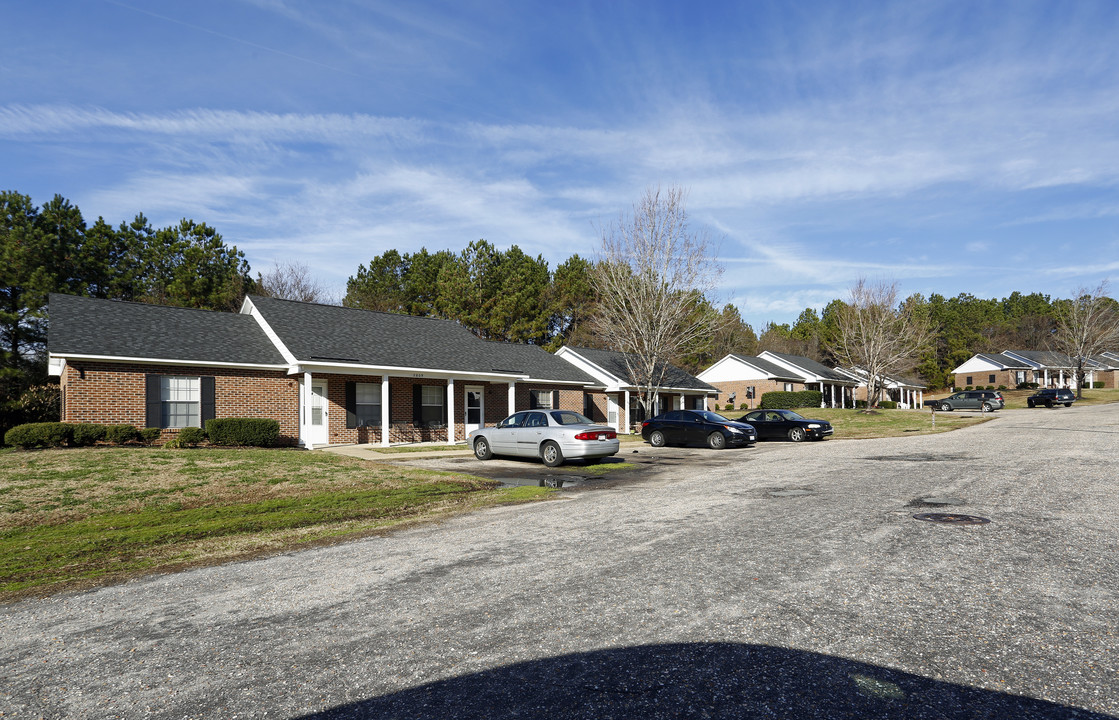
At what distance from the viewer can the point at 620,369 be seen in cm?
3631

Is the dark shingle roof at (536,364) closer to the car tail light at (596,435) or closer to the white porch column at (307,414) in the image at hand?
the white porch column at (307,414)

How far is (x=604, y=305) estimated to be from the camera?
3478 cm

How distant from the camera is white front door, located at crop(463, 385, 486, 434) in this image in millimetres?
27797

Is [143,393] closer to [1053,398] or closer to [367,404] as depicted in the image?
[367,404]

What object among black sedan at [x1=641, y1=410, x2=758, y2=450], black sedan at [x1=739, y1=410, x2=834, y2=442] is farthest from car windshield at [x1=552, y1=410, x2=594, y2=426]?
black sedan at [x1=739, y1=410, x2=834, y2=442]

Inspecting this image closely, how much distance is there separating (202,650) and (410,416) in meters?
21.4

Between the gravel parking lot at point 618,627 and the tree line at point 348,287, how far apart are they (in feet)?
80.1

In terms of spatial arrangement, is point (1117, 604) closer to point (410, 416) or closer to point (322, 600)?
point (322, 600)

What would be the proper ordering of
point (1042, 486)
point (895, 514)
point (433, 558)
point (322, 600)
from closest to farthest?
point (322, 600) → point (433, 558) → point (895, 514) → point (1042, 486)

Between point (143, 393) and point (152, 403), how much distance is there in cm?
39

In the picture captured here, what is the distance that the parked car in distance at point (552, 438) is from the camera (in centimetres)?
1675

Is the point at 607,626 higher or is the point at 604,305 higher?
the point at 604,305

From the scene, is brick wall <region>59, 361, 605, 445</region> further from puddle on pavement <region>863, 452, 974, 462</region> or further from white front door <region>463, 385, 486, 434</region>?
puddle on pavement <region>863, 452, 974, 462</region>

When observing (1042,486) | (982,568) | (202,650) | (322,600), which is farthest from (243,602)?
(1042,486)
